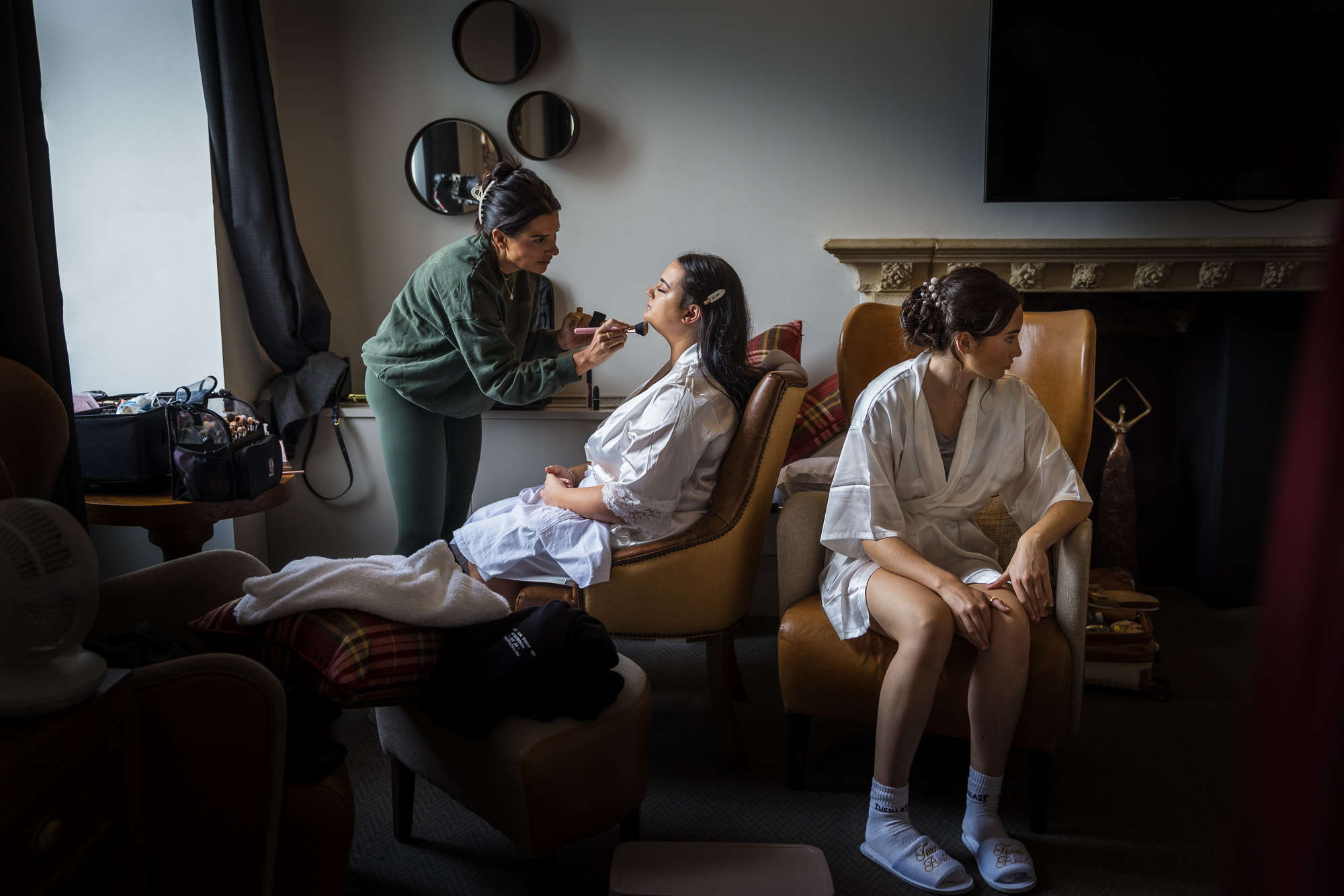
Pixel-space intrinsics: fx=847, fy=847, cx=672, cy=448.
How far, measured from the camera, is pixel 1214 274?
2973mm

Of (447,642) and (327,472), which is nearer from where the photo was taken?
(447,642)

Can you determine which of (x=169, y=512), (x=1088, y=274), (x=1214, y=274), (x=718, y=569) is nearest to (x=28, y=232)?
(x=169, y=512)

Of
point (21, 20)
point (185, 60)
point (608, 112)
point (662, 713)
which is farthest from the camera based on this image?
point (608, 112)

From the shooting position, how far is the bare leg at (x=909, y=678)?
5.29ft

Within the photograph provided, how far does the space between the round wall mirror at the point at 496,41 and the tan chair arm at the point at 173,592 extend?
2.10 metres

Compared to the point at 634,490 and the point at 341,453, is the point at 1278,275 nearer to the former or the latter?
the point at 634,490

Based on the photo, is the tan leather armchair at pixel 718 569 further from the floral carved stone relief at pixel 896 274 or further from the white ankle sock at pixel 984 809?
the floral carved stone relief at pixel 896 274

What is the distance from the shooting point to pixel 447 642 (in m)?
1.40

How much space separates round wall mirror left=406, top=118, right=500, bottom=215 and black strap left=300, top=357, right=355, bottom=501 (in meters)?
0.71

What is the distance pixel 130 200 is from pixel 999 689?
273cm

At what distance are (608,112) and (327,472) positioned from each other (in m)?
1.64

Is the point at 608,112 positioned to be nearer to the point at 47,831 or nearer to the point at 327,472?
the point at 327,472

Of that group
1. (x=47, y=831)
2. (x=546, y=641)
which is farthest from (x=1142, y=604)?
(x=47, y=831)

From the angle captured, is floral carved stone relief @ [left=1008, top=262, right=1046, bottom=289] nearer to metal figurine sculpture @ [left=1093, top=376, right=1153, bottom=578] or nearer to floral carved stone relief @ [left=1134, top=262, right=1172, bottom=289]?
floral carved stone relief @ [left=1134, top=262, right=1172, bottom=289]
